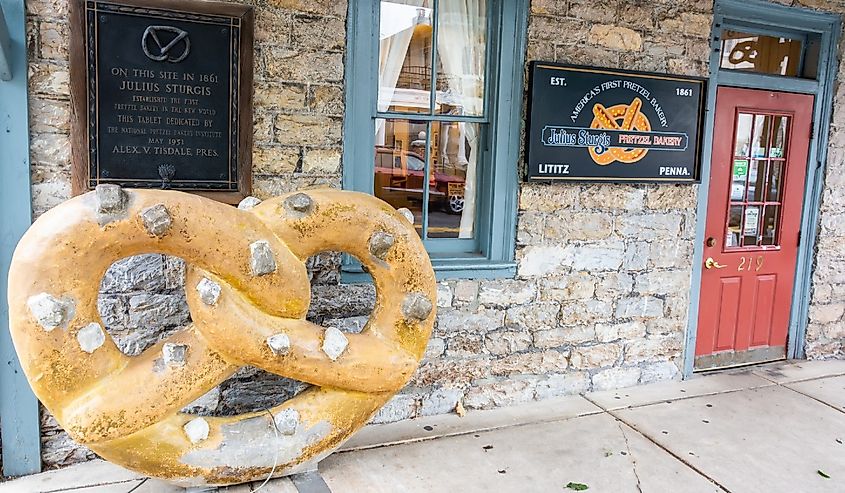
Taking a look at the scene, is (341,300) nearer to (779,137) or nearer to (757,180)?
(757,180)

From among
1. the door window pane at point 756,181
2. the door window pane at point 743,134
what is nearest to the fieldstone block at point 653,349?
the door window pane at point 756,181

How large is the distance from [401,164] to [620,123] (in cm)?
150

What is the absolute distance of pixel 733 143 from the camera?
4949 mm

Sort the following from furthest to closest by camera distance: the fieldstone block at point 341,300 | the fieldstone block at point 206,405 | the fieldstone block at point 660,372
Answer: the fieldstone block at point 660,372, the fieldstone block at point 341,300, the fieldstone block at point 206,405

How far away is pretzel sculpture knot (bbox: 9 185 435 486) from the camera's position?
2619 mm

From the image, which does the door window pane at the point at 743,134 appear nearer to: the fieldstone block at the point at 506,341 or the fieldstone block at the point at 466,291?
the fieldstone block at the point at 506,341

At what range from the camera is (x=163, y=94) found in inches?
131

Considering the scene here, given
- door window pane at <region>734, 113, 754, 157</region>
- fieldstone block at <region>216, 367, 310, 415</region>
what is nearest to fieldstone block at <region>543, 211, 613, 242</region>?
door window pane at <region>734, 113, 754, 157</region>

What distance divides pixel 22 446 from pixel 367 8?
2843mm

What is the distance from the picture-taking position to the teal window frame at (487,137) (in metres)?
3.76

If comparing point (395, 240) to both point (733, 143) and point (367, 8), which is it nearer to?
point (367, 8)

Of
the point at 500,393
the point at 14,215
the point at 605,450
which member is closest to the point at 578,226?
the point at 500,393

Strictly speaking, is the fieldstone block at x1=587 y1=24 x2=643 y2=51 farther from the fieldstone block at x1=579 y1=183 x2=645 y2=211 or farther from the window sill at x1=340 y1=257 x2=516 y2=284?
the window sill at x1=340 y1=257 x2=516 y2=284

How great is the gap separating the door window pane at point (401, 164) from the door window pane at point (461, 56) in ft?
0.80
